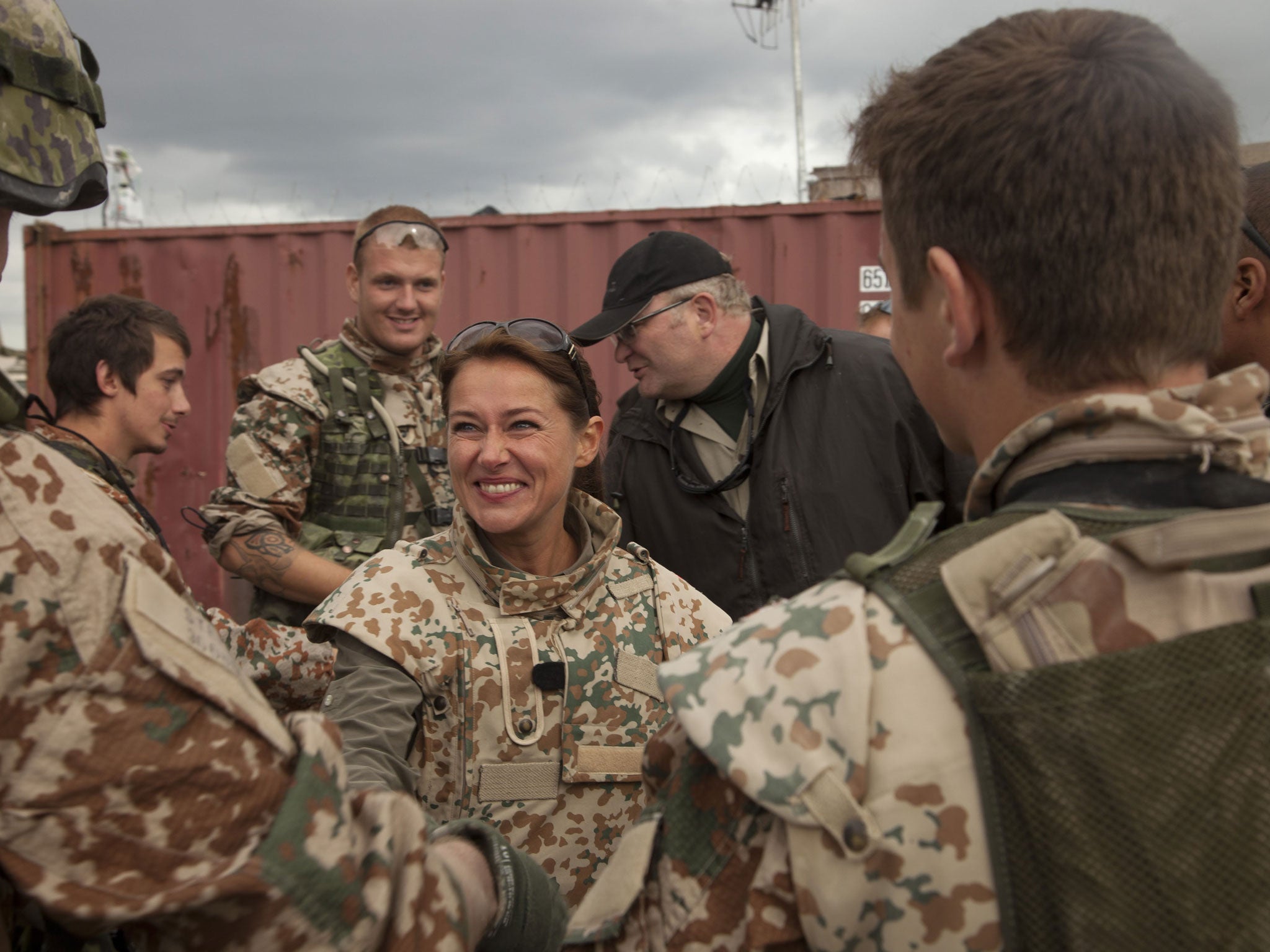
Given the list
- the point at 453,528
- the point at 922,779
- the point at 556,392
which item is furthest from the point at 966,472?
the point at 922,779

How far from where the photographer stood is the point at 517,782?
1812 mm

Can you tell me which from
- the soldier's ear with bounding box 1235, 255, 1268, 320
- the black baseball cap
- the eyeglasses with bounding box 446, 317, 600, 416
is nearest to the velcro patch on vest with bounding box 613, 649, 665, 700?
the eyeglasses with bounding box 446, 317, 600, 416

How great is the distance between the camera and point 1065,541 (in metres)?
0.84

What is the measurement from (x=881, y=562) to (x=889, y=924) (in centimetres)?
33

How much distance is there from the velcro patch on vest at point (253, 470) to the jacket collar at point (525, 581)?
1.42 meters

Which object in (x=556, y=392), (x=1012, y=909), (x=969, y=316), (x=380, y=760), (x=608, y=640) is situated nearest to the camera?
(x=1012, y=909)

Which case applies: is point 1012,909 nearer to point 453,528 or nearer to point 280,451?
point 453,528

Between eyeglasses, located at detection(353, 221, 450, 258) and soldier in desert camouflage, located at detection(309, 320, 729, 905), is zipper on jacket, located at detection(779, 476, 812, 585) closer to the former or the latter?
soldier in desert camouflage, located at detection(309, 320, 729, 905)

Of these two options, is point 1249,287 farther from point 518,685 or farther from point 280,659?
point 280,659

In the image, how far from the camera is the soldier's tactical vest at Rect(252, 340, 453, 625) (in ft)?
10.9

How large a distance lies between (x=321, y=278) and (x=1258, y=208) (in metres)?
6.23

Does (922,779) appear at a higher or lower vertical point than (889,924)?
higher

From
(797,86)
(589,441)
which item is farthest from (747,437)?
(797,86)

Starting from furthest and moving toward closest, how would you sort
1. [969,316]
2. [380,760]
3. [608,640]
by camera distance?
[608,640]
[380,760]
[969,316]
